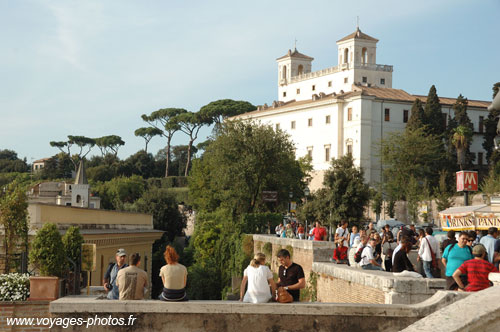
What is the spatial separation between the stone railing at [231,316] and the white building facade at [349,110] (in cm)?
7694

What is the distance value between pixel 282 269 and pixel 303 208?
159 feet

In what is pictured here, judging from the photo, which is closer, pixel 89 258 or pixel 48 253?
pixel 48 253

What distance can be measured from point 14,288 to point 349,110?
80377mm

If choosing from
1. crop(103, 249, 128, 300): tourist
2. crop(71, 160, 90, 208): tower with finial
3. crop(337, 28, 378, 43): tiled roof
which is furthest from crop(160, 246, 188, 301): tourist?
crop(337, 28, 378, 43): tiled roof

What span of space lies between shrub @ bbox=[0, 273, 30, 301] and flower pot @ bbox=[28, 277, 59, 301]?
0.55 feet

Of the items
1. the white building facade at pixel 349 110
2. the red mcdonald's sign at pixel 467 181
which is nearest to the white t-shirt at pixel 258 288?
the red mcdonald's sign at pixel 467 181

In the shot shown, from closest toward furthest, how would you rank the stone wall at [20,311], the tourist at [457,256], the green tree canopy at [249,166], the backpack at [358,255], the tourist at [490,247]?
the stone wall at [20,311], the tourist at [457,256], the tourist at [490,247], the backpack at [358,255], the green tree canopy at [249,166]

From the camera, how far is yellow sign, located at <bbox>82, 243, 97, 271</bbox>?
16.1 metres

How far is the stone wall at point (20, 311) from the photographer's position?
38.3 feet

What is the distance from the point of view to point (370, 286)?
14.1 m

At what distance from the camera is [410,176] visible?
74438 mm

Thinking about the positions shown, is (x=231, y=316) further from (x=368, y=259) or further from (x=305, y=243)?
(x=305, y=243)

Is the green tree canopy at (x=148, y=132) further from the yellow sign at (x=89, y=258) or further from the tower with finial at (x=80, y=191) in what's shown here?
the yellow sign at (x=89, y=258)

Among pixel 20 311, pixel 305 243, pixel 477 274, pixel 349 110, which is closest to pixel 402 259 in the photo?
pixel 477 274
